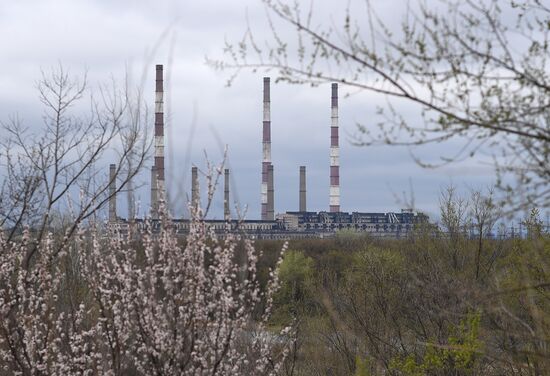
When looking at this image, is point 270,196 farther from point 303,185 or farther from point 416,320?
point 416,320

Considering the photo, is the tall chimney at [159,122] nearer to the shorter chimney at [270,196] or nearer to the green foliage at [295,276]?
the shorter chimney at [270,196]

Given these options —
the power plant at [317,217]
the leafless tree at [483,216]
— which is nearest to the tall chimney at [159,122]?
the power plant at [317,217]

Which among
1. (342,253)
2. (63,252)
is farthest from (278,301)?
(63,252)

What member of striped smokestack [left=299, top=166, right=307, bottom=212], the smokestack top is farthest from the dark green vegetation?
striped smokestack [left=299, top=166, right=307, bottom=212]

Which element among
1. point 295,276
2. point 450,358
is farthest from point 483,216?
point 295,276

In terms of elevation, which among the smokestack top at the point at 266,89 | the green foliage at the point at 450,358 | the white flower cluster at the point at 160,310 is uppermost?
the smokestack top at the point at 266,89

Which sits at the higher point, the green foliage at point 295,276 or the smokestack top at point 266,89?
the smokestack top at point 266,89

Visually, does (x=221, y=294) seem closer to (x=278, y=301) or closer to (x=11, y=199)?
(x=11, y=199)

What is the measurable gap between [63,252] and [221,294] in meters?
1.80

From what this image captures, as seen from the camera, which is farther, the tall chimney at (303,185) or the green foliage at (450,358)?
the tall chimney at (303,185)

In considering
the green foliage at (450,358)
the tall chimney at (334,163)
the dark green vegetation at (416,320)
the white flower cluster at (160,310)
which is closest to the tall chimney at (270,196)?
the tall chimney at (334,163)

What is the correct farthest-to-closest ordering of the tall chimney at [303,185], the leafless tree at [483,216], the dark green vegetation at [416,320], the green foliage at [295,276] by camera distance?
the tall chimney at [303,185], the green foliage at [295,276], the dark green vegetation at [416,320], the leafless tree at [483,216]

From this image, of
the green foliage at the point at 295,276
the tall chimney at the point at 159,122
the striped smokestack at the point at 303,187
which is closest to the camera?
the green foliage at the point at 295,276

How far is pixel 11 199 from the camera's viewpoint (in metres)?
9.85
